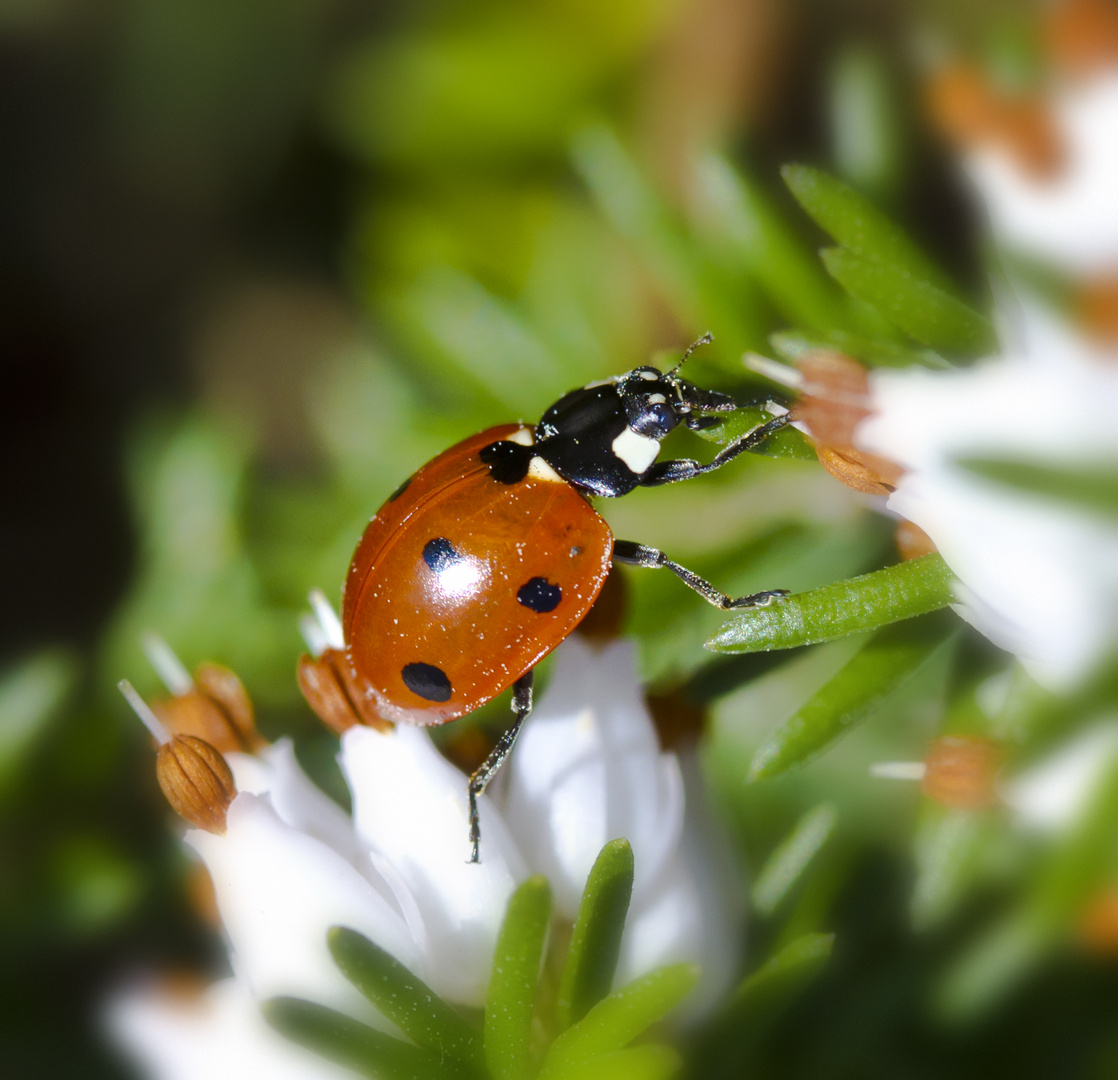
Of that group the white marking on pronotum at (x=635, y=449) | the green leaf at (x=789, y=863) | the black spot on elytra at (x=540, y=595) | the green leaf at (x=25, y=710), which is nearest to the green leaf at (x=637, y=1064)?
the green leaf at (x=789, y=863)

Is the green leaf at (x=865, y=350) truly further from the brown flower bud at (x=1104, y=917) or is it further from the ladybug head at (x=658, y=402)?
the brown flower bud at (x=1104, y=917)

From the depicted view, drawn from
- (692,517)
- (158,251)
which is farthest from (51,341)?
(692,517)

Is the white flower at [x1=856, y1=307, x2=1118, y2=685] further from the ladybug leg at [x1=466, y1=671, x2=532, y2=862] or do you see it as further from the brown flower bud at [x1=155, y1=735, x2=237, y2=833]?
the brown flower bud at [x1=155, y1=735, x2=237, y2=833]

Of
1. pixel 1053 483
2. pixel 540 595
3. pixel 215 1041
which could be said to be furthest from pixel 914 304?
pixel 215 1041

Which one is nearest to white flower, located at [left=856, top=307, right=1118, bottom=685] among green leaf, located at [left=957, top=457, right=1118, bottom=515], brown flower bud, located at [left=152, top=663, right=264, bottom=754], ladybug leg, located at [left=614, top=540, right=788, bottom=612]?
green leaf, located at [left=957, top=457, right=1118, bottom=515]

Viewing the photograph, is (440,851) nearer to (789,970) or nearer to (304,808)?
(304,808)

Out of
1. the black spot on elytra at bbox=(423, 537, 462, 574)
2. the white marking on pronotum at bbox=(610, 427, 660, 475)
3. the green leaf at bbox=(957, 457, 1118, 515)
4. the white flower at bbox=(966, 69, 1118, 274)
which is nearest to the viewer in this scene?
the green leaf at bbox=(957, 457, 1118, 515)

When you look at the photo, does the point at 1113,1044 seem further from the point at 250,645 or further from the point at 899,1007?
the point at 250,645
